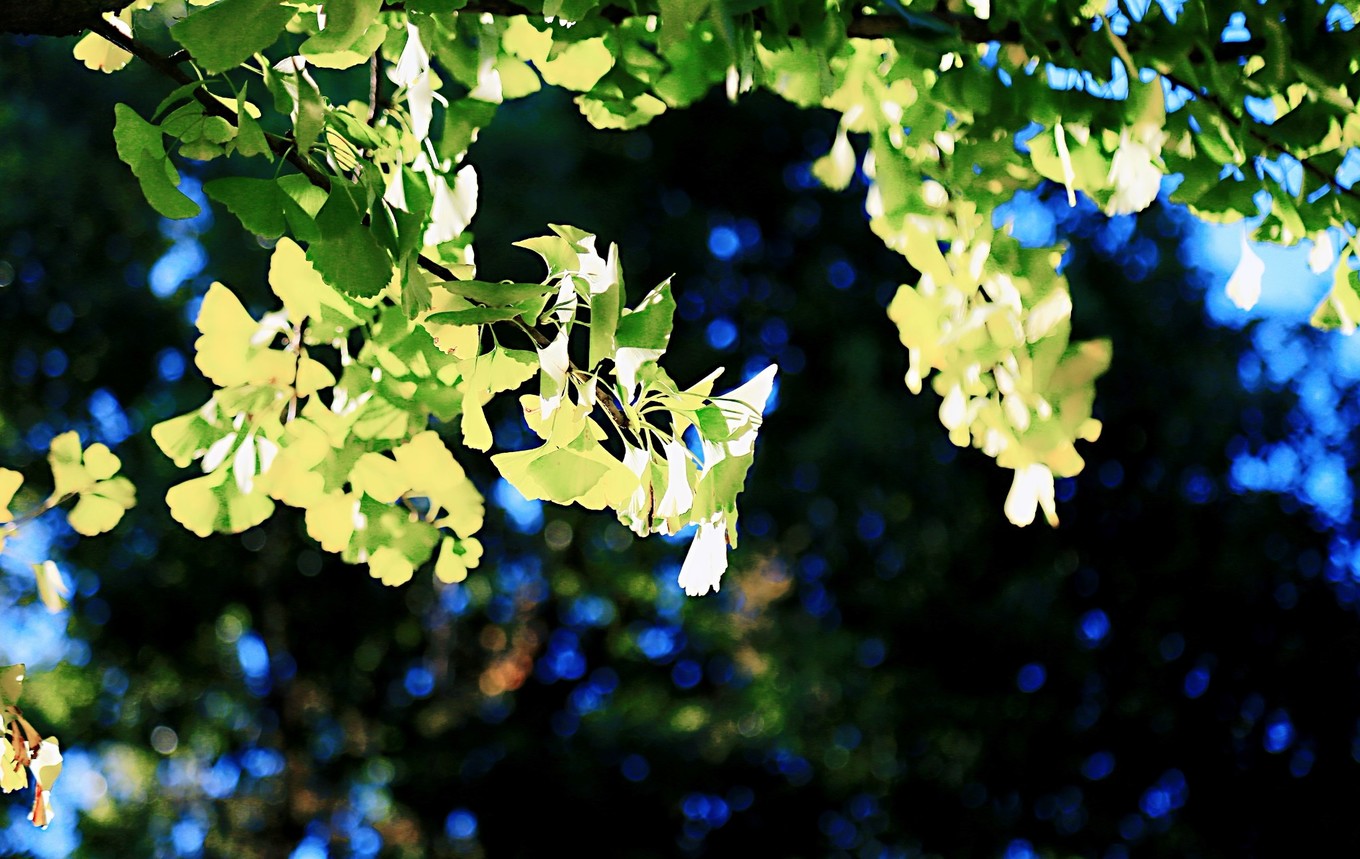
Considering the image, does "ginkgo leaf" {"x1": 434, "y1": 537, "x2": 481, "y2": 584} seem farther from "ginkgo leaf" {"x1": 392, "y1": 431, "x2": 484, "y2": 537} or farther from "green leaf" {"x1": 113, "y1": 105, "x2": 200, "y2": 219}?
"green leaf" {"x1": 113, "y1": 105, "x2": 200, "y2": 219}

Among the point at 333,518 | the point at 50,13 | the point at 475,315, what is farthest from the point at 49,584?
the point at 475,315

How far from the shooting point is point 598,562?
29.3ft

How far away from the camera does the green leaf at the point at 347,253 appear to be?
1041 millimetres

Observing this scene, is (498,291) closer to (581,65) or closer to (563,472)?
(563,472)

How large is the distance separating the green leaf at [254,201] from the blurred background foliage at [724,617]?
6.94 metres

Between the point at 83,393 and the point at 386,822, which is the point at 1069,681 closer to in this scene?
the point at 386,822

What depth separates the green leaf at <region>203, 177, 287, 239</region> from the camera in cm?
105

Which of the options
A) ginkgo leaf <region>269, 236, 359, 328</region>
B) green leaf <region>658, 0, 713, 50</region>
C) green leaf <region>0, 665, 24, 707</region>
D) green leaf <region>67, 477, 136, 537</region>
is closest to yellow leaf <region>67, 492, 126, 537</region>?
green leaf <region>67, 477, 136, 537</region>

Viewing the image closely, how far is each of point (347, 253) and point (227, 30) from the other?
0.65 feet

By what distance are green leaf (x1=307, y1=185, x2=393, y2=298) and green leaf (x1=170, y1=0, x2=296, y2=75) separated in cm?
15

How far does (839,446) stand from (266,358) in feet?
23.5

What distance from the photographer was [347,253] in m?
1.05

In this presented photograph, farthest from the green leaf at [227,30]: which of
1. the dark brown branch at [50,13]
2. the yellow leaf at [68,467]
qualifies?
the yellow leaf at [68,467]

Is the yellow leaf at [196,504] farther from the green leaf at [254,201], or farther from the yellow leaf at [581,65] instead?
the yellow leaf at [581,65]
